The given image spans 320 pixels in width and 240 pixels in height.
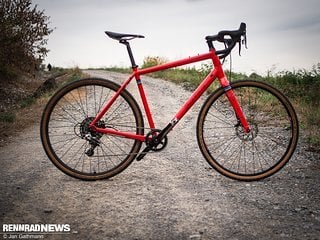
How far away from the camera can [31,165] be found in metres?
4.92

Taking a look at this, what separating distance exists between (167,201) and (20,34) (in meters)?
12.5

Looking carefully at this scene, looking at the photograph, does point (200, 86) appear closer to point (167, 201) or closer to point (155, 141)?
point (155, 141)

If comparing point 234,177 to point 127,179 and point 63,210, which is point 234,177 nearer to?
point 127,179

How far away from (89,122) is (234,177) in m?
1.93

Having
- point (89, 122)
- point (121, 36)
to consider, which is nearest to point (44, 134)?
point (89, 122)

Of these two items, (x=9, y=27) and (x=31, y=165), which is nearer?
(x=31, y=165)

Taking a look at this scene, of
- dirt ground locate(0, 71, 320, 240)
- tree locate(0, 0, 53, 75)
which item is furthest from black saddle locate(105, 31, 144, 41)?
tree locate(0, 0, 53, 75)

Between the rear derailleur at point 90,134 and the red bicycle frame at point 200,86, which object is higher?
the red bicycle frame at point 200,86

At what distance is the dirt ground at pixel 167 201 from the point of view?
9.93 ft

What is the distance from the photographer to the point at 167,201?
3629mm

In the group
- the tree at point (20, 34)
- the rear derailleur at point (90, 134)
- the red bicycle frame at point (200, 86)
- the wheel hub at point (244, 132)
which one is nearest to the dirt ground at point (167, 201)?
the rear derailleur at point (90, 134)

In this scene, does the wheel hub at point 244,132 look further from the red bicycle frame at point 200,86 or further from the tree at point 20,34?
the tree at point 20,34

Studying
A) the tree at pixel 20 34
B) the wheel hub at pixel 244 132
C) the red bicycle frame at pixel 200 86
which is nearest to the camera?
the red bicycle frame at pixel 200 86

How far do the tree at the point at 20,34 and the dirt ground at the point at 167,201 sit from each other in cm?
969
